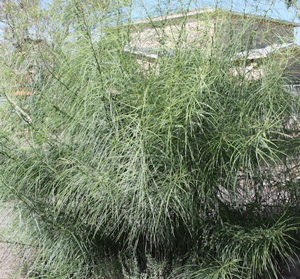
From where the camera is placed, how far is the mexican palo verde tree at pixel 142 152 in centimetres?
212

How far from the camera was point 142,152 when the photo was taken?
198 cm

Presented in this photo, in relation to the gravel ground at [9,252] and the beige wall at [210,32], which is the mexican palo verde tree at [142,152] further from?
the gravel ground at [9,252]

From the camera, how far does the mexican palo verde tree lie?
2123 mm

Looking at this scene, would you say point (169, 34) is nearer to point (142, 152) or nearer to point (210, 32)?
point (210, 32)

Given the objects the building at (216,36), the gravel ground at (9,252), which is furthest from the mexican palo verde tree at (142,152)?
the gravel ground at (9,252)

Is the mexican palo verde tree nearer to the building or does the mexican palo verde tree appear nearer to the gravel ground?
the building

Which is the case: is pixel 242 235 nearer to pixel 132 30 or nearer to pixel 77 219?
pixel 77 219

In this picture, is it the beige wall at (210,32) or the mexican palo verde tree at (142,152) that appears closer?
the mexican palo verde tree at (142,152)

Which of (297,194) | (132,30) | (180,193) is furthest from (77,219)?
(297,194)

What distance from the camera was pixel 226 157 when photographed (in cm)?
230

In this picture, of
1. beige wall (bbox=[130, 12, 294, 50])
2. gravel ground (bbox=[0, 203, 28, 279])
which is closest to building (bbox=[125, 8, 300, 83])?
beige wall (bbox=[130, 12, 294, 50])

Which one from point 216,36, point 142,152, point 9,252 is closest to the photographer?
point 142,152

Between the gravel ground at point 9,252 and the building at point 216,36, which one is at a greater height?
the building at point 216,36

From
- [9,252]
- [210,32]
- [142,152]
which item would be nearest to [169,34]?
[210,32]
